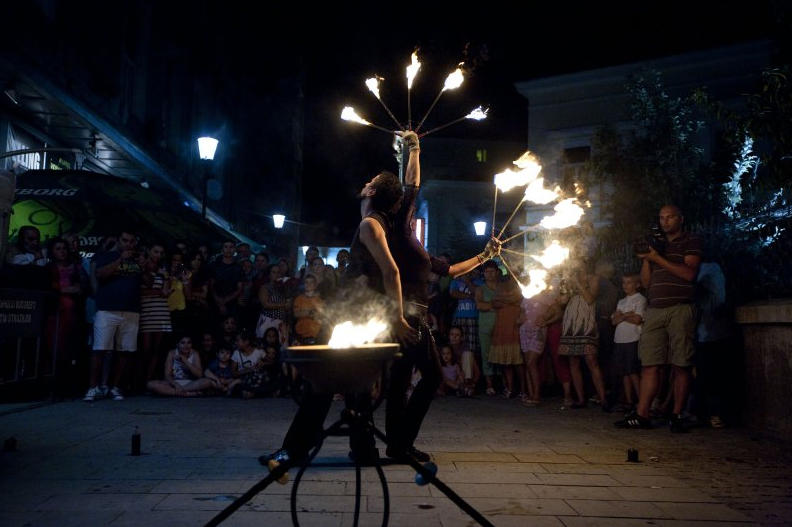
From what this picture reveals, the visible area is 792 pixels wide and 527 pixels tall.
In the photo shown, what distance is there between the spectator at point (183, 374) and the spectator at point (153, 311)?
25cm

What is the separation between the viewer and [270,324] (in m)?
10.6

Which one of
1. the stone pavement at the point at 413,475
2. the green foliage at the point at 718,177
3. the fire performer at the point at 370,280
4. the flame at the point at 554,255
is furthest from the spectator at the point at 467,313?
the fire performer at the point at 370,280

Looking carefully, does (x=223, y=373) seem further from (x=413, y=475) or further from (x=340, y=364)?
Result: (x=340, y=364)

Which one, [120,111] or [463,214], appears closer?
[120,111]

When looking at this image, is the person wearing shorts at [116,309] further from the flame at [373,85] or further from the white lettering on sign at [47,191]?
the flame at [373,85]

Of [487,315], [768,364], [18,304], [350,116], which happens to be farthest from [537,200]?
[487,315]

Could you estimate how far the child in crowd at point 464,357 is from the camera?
10665 millimetres

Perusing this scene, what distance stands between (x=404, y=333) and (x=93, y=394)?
653cm

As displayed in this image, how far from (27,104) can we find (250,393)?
26.7ft

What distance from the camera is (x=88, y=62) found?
15164mm

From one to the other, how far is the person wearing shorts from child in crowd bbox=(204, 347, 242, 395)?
1.22 m

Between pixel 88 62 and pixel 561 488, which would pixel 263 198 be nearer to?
pixel 88 62

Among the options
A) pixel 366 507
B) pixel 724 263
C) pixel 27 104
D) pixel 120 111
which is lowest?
pixel 366 507

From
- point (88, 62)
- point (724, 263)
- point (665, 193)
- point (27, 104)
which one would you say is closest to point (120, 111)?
point (88, 62)
